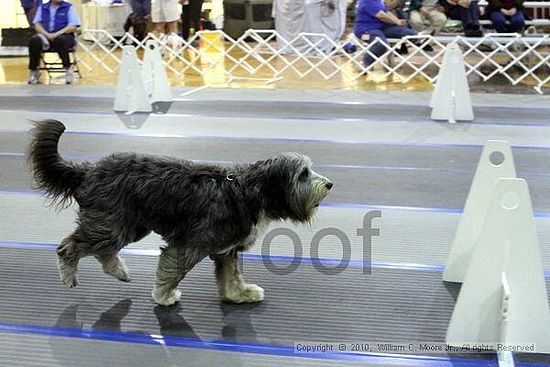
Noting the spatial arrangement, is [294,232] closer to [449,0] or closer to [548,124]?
[548,124]

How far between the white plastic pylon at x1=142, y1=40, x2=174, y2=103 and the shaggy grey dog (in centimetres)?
557

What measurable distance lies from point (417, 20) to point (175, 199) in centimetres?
967

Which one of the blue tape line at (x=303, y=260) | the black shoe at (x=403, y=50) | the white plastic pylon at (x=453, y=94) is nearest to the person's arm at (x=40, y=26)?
the black shoe at (x=403, y=50)

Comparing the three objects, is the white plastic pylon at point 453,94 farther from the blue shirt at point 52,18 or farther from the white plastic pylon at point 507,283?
the blue shirt at point 52,18

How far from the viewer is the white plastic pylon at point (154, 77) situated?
29.1ft

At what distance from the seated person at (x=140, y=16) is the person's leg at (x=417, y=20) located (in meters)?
5.20

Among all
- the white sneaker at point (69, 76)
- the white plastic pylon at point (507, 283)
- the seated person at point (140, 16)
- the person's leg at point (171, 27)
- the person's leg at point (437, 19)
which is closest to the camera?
the white plastic pylon at point (507, 283)

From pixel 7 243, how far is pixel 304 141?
3.29 m

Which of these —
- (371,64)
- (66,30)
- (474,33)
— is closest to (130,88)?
(66,30)

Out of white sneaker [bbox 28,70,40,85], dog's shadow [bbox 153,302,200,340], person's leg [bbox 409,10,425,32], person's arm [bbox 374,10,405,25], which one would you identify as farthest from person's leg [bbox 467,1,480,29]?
dog's shadow [bbox 153,302,200,340]

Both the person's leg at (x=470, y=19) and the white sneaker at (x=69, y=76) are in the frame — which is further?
the person's leg at (x=470, y=19)

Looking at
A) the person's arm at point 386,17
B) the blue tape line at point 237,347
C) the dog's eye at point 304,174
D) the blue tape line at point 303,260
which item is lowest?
the blue tape line at point 303,260

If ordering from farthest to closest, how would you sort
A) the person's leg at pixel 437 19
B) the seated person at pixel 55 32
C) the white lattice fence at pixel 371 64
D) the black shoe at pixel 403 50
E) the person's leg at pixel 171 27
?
the person's leg at pixel 171 27
the black shoe at pixel 403 50
the person's leg at pixel 437 19
the seated person at pixel 55 32
the white lattice fence at pixel 371 64

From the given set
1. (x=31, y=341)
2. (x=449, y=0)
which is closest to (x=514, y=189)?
(x=31, y=341)
